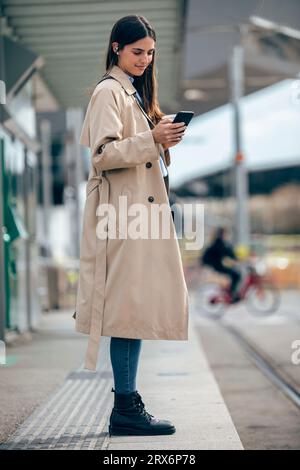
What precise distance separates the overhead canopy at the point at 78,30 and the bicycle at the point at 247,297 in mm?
4608

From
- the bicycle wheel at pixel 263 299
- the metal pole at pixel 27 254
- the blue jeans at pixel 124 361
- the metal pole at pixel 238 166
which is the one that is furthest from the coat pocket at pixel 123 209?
the metal pole at pixel 238 166

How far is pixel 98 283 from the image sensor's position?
404 centimetres

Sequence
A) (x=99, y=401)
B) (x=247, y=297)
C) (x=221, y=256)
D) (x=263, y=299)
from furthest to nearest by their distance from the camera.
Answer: (x=221, y=256) < (x=247, y=297) < (x=263, y=299) < (x=99, y=401)

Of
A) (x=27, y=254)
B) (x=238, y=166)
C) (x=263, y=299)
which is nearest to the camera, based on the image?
(x=27, y=254)

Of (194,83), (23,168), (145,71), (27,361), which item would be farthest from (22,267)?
(194,83)

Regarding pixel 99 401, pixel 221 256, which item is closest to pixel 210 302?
pixel 221 256

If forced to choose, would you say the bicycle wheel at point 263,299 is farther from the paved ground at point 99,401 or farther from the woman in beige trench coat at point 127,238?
the woman in beige trench coat at point 127,238

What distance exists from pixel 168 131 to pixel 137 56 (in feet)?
1.46

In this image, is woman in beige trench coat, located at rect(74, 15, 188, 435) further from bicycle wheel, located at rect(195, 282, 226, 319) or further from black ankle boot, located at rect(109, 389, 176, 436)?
bicycle wheel, located at rect(195, 282, 226, 319)

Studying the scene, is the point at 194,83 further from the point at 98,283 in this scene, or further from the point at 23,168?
the point at 98,283

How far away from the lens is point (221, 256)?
15656mm

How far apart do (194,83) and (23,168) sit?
17848 mm

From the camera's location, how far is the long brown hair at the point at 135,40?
409 centimetres

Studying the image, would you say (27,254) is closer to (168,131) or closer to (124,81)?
(124,81)
